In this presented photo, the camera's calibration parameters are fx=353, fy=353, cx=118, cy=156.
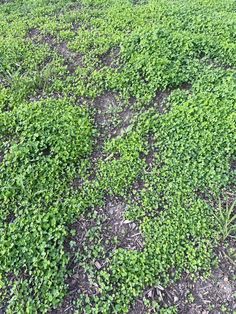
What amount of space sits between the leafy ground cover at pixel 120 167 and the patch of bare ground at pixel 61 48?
0.03m

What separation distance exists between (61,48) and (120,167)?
2.47 metres

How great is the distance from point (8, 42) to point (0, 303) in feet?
12.4

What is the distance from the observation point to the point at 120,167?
3670 millimetres

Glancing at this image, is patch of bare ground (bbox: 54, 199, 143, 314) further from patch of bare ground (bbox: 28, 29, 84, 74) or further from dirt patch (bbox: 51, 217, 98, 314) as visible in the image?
patch of bare ground (bbox: 28, 29, 84, 74)

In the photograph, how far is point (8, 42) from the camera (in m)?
5.23

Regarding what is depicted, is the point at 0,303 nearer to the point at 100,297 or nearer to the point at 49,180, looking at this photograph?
the point at 100,297

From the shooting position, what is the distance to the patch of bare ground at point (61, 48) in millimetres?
4910

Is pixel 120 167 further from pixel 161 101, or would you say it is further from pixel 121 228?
pixel 161 101

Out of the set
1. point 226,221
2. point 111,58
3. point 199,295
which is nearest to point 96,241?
point 199,295

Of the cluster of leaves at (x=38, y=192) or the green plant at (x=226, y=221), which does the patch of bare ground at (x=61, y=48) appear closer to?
the cluster of leaves at (x=38, y=192)

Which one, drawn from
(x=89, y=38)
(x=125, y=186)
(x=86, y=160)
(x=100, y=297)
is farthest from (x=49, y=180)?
(x=89, y=38)

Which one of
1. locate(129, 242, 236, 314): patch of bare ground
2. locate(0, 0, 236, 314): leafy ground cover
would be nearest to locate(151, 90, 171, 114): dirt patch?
locate(0, 0, 236, 314): leafy ground cover

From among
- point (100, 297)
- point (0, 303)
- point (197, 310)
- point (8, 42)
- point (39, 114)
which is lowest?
point (197, 310)

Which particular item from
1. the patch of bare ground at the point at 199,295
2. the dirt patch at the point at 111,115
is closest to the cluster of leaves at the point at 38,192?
the dirt patch at the point at 111,115
